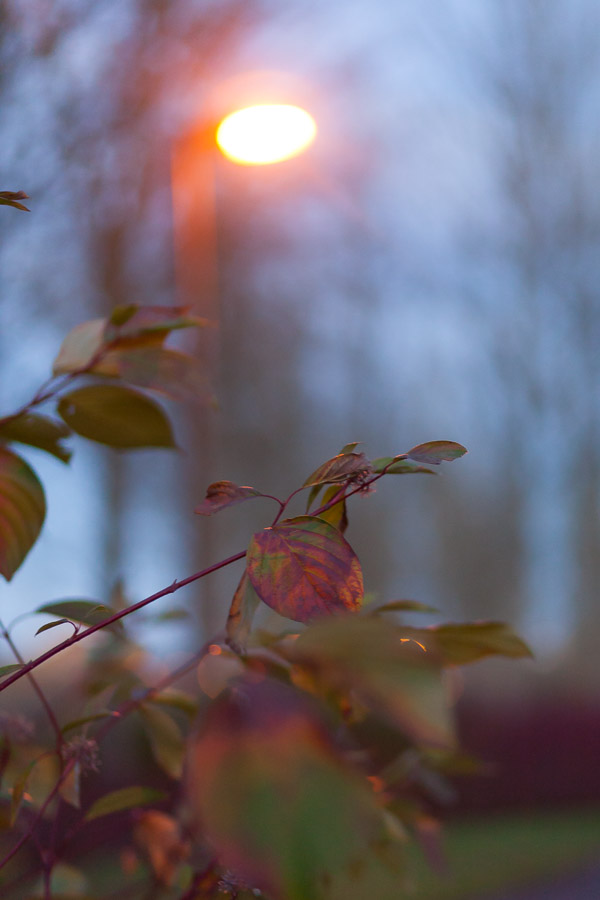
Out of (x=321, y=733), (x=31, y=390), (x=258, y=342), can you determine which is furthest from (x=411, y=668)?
(x=258, y=342)

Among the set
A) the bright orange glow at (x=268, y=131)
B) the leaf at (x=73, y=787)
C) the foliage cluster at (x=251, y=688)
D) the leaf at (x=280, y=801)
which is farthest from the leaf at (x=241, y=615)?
the bright orange glow at (x=268, y=131)

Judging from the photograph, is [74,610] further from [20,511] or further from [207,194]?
[207,194]

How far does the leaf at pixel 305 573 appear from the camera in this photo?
366mm

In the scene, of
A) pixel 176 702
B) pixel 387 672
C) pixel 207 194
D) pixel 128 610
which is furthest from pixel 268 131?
pixel 387 672

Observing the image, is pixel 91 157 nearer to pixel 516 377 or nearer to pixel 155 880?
pixel 155 880

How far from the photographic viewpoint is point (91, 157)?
5.30 feet

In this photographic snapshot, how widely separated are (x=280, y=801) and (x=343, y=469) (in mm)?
208

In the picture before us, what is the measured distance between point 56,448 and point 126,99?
139 centimetres

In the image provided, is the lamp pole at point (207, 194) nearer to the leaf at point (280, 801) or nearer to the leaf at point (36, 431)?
the leaf at point (36, 431)

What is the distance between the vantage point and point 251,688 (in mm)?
338

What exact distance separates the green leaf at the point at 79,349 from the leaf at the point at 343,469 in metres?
0.27

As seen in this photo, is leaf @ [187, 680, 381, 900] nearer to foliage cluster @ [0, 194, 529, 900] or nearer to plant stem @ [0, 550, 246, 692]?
foliage cluster @ [0, 194, 529, 900]

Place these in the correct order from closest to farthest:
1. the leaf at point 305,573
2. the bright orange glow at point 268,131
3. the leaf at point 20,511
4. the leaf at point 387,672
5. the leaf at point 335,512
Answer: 1. the leaf at point 387,672
2. the leaf at point 305,573
3. the leaf at point 335,512
4. the leaf at point 20,511
5. the bright orange glow at point 268,131

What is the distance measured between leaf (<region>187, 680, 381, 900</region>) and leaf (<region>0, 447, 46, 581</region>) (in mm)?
365
